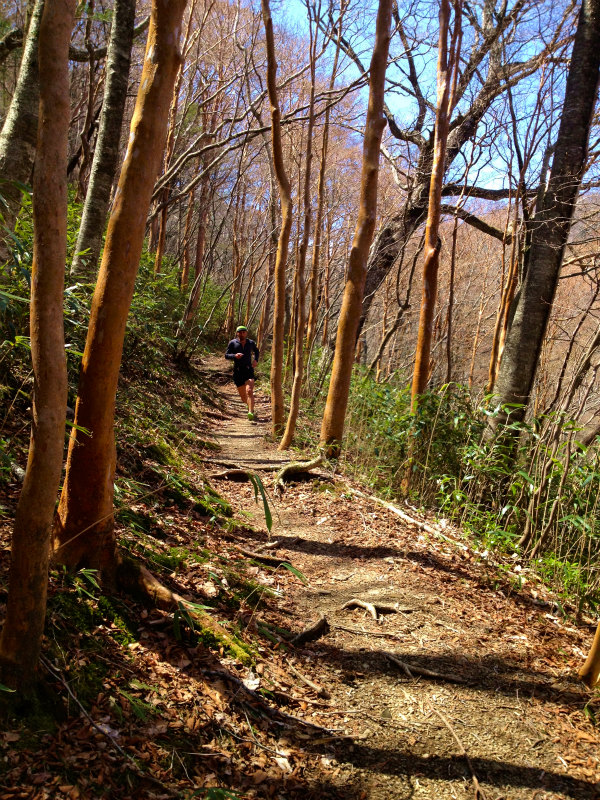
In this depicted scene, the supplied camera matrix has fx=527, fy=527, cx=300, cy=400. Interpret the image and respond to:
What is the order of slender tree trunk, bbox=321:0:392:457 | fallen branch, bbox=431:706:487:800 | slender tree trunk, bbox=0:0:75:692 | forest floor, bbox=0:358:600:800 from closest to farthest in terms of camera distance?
slender tree trunk, bbox=0:0:75:692
forest floor, bbox=0:358:600:800
fallen branch, bbox=431:706:487:800
slender tree trunk, bbox=321:0:392:457

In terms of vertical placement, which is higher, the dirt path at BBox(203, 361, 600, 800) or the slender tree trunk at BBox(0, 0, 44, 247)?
the slender tree trunk at BBox(0, 0, 44, 247)

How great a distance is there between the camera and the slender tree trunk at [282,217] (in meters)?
7.66

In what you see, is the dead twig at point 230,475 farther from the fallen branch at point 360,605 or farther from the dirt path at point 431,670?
the fallen branch at point 360,605

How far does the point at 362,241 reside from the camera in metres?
6.81

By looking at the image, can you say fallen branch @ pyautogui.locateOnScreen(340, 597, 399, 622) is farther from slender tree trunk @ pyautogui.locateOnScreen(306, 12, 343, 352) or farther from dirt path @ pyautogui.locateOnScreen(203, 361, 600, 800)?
slender tree trunk @ pyautogui.locateOnScreen(306, 12, 343, 352)

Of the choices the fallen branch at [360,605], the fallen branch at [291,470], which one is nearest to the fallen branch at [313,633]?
the fallen branch at [360,605]

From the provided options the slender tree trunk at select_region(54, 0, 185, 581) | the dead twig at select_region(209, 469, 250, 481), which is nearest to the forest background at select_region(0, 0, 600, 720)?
the slender tree trunk at select_region(54, 0, 185, 581)

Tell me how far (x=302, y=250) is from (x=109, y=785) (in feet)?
27.9

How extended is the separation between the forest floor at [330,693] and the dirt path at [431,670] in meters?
0.01

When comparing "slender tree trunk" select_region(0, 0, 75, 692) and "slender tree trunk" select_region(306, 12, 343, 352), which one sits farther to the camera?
"slender tree trunk" select_region(306, 12, 343, 352)

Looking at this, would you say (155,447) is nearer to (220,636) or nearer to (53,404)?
(220,636)

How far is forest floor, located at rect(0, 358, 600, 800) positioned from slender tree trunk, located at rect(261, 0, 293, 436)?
467 cm

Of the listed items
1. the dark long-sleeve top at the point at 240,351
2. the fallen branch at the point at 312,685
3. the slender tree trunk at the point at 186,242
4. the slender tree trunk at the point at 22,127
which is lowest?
the fallen branch at the point at 312,685

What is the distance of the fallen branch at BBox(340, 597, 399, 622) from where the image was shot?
3708 mm
